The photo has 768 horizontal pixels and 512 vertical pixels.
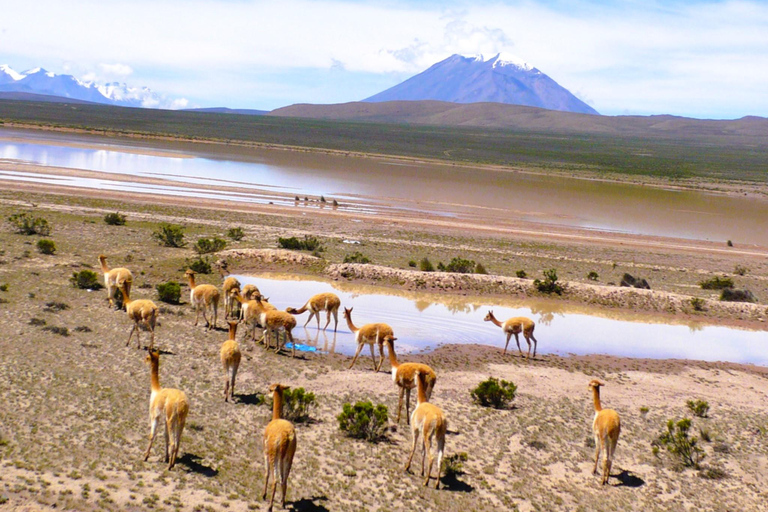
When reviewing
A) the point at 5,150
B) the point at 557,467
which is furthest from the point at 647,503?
the point at 5,150

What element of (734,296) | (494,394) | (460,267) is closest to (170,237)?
(460,267)

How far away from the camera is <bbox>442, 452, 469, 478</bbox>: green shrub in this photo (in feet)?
29.9

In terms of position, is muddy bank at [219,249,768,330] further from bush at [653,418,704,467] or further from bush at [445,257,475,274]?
bush at [653,418,704,467]

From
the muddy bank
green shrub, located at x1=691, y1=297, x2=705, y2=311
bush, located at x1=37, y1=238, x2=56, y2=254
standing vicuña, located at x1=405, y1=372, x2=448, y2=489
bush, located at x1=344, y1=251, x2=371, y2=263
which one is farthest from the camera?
bush, located at x1=344, y1=251, x2=371, y2=263

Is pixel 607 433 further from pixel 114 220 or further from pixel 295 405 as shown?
pixel 114 220

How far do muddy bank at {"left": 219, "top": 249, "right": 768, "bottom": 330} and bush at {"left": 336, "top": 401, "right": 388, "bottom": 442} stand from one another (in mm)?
10917

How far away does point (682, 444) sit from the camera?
10.4 metres

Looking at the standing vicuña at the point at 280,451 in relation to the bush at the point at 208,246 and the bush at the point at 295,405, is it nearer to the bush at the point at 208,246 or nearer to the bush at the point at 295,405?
the bush at the point at 295,405

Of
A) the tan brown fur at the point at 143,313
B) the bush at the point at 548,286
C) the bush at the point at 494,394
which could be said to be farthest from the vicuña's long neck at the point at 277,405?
the bush at the point at 548,286

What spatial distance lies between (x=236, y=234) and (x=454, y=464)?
64.4 feet

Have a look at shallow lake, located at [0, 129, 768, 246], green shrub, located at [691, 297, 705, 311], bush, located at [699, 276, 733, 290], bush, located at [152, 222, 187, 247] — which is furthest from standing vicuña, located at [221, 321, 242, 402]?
shallow lake, located at [0, 129, 768, 246]

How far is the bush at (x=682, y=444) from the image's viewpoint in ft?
33.6

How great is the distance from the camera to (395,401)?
11.8 m

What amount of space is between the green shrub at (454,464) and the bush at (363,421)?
3.97 ft
